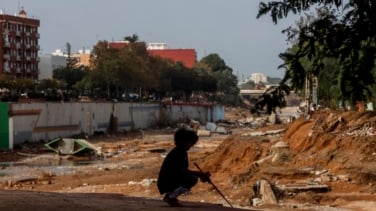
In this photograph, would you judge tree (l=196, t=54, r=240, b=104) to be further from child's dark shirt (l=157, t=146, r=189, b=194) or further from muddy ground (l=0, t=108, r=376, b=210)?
child's dark shirt (l=157, t=146, r=189, b=194)

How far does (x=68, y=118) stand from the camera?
68062 mm

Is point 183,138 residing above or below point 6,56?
below

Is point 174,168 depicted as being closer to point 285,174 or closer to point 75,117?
point 285,174

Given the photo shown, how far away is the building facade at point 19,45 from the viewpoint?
106312 mm

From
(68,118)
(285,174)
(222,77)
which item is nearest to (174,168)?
(285,174)

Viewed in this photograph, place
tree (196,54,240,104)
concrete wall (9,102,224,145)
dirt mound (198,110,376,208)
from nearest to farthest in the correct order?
dirt mound (198,110,376,208) → concrete wall (9,102,224,145) → tree (196,54,240,104)

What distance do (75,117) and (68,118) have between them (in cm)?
144

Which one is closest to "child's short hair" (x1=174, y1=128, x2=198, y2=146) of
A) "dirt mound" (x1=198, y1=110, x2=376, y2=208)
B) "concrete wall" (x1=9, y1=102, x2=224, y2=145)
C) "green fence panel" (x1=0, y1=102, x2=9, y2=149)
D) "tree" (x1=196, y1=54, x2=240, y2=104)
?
"dirt mound" (x1=198, y1=110, x2=376, y2=208)

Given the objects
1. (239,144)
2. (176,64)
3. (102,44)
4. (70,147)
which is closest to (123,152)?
(70,147)

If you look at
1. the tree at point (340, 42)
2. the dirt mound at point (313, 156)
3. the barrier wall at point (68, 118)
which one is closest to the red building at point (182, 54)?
the barrier wall at point (68, 118)

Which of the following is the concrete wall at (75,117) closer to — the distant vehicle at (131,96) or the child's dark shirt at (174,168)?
the distant vehicle at (131,96)

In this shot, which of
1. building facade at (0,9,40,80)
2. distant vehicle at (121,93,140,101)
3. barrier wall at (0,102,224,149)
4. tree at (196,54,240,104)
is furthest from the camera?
tree at (196,54,240,104)

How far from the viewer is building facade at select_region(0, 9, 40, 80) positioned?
4186 inches

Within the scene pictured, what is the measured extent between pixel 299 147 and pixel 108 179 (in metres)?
8.22
